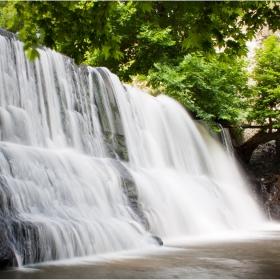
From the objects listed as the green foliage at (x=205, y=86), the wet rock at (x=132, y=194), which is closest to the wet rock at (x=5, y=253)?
the wet rock at (x=132, y=194)

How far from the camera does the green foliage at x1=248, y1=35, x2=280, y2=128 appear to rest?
15586 millimetres

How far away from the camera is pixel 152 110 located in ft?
42.1

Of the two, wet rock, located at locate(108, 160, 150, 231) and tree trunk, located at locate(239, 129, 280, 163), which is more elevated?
tree trunk, located at locate(239, 129, 280, 163)

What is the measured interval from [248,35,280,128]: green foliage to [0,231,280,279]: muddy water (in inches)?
404

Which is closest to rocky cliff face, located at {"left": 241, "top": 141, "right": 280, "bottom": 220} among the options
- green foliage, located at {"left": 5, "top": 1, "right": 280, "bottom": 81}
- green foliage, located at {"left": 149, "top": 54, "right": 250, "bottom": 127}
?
green foliage, located at {"left": 149, "top": 54, "right": 250, "bottom": 127}

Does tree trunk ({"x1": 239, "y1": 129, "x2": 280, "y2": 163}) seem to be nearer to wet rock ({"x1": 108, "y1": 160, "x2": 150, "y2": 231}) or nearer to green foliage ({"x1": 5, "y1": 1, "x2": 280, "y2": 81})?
wet rock ({"x1": 108, "y1": 160, "x2": 150, "y2": 231})

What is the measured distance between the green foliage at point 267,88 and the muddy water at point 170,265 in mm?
10252

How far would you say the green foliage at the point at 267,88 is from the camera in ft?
51.1

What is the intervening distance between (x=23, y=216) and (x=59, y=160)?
2.04 meters

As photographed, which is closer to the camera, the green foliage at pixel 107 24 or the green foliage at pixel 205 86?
the green foliage at pixel 107 24

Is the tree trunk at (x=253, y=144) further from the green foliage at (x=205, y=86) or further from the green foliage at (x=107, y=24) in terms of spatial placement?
the green foliage at (x=107, y=24)

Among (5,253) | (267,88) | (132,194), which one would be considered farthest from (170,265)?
(267,88)

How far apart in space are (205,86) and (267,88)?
261 cm

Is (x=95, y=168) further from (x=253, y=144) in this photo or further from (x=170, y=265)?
(x=253, y=144)
